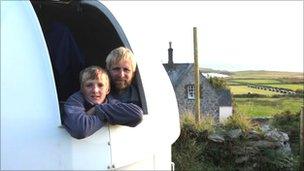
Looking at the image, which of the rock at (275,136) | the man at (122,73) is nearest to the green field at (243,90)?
the rock at (275,136)

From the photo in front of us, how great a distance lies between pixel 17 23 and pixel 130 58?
799 mm

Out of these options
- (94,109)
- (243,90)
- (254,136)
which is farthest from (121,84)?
(243,90)

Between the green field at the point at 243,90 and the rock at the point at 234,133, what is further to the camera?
the green field at the point at 243,90

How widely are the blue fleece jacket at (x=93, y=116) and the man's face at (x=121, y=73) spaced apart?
9.6 inches

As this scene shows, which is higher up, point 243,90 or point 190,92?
point 190,92

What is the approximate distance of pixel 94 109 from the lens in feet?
11.7

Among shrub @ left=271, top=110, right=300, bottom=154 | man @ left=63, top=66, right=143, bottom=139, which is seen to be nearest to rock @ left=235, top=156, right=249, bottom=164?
shrub @ left=271, top=110, right=300, bottom=154

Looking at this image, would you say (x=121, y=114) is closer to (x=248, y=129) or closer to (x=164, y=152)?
(x=164, y=152)

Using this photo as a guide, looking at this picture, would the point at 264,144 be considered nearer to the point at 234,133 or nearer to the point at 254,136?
the point at 254,136

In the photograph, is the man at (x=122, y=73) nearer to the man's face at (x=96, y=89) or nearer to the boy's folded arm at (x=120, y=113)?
the man's face at (x=96, y=89)

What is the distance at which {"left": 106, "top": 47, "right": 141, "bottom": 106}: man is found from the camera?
3893 mm

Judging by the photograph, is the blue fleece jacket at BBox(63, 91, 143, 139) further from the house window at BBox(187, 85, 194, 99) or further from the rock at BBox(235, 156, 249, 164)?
the house window at BBox(187, 85, 194, 99)

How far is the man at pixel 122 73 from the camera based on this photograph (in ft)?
12.8

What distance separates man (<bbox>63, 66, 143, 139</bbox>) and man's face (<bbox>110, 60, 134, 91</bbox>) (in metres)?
0.15
